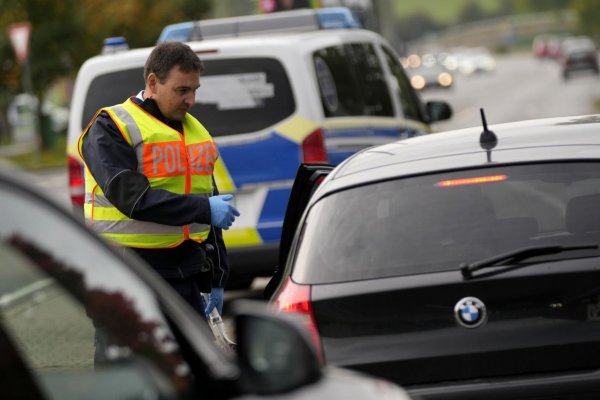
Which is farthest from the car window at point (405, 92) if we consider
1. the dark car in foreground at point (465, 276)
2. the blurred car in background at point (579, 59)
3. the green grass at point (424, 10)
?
the green grass at point (424, 10)

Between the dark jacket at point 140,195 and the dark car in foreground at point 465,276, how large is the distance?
479 millimetres

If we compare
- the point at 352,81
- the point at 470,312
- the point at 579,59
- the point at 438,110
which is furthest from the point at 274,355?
the point at 579,59

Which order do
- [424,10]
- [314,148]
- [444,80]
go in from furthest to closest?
1. [424,10]
2. [444,80]
3. [314,148]

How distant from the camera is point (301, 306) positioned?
5086 millimetres

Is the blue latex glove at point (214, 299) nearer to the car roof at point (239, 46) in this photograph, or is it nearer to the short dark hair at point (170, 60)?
the short dark hair at point (170, 60)

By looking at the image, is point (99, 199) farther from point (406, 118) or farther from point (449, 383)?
point (406, 118)

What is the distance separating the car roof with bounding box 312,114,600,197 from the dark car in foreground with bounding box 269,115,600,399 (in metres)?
0.01

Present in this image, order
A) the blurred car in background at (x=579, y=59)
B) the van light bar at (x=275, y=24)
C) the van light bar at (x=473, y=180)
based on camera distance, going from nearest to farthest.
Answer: the van light bar at (x=473, y=180), the van light bar at (x=275, y=24), the blurred car in background at (x=579, y=59)

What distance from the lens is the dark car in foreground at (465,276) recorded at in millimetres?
4875

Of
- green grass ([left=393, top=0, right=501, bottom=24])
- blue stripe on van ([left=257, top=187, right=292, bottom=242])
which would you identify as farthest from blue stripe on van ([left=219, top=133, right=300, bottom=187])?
green grass ([left=393, top=0, right=501, bottom=24])

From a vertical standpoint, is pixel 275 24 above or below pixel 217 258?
above

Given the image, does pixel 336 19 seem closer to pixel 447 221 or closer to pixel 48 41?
pixel 447 221

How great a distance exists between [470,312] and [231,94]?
5.00m

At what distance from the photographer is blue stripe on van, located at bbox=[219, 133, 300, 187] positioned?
960 centimetres
